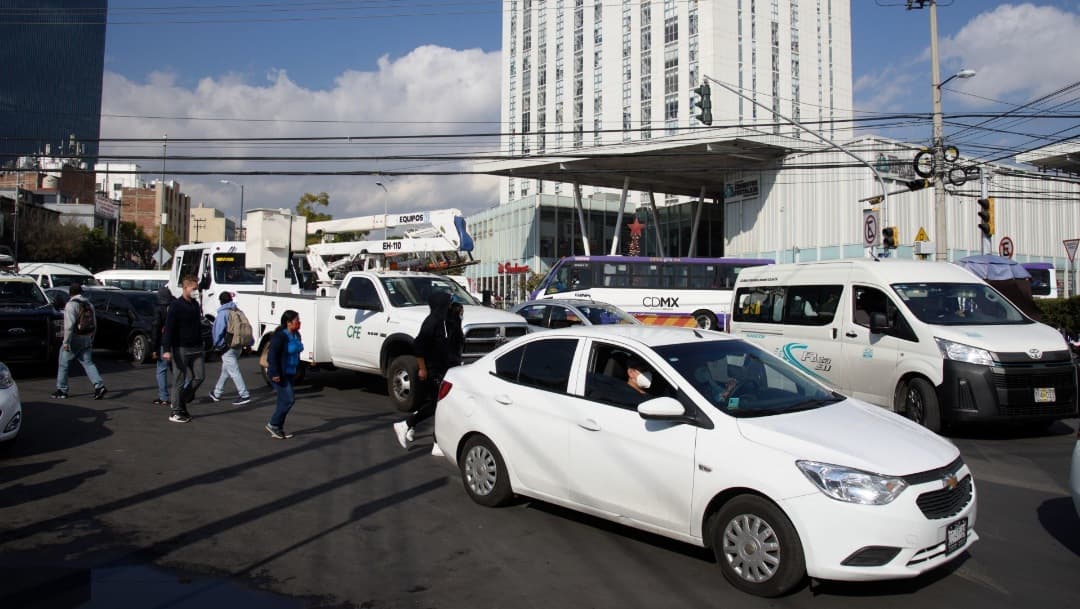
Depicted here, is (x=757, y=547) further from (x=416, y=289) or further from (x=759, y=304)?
(x=759, y=304)

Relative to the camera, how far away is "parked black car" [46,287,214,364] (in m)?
17.2

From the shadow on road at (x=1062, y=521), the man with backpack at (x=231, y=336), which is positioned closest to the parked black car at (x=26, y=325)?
the man with backpack at (x=231, y=336)

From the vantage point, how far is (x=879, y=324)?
32.8 feet

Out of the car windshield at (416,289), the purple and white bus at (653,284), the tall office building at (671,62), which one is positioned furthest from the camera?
the tall office building at (671,62)

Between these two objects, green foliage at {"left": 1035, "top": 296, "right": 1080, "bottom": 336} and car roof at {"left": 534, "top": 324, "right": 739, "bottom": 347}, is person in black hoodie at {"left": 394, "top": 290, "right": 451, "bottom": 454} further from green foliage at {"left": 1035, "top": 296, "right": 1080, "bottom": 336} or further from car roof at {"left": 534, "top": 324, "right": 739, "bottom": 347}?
green foliage at {"left": 1035, "top": 296, "right": 1080, "bottom": 336}

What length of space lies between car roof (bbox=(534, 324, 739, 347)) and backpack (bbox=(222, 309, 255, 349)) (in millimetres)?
6954

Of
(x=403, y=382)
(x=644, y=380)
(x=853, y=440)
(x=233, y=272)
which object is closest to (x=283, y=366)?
(x=403, y=382)

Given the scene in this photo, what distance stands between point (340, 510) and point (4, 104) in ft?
364

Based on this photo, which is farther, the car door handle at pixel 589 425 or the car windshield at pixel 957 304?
the car windshield at pixel 957 304

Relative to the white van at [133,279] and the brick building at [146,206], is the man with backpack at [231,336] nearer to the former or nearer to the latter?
the white van at [133,279]

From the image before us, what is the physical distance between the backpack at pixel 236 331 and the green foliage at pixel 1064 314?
20426 millimetres

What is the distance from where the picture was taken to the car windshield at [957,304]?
32.5ft

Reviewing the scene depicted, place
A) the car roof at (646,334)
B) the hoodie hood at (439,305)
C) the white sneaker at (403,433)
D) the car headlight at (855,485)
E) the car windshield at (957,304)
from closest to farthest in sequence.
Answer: the car headlight at (855,485) → the car roof at (646,334) → the white sneaker at (403,433) → the hoodie hood at (439,305) → the car windshield at (957,304)

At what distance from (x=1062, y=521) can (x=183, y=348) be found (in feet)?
32.2
